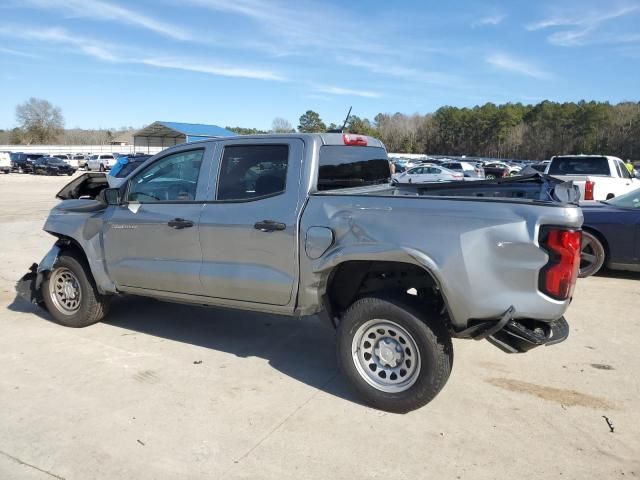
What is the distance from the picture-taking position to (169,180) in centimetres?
495

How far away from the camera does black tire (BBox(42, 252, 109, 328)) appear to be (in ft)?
17.9

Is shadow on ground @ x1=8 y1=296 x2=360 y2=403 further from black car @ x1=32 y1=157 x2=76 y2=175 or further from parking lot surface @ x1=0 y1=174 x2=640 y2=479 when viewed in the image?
black car @ x1=32 y1=157 x2=76 y2=175

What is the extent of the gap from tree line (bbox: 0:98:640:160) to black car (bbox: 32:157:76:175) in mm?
30806

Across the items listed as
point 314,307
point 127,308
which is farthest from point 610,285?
point 127,308

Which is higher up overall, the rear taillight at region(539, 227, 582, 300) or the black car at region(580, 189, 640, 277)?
the rear taillight at region(539, 227, 582, 300)

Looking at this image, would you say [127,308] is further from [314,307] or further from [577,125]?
[577,125]

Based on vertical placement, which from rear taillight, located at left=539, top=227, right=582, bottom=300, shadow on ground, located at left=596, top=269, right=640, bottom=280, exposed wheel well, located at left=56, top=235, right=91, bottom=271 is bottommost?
shadow on ground, located at left=596, top=269, right=640, bottom=280

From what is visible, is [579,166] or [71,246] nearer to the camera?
[71,246]

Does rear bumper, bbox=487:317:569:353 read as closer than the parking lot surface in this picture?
No

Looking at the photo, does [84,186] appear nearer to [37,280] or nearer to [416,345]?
[37,280]

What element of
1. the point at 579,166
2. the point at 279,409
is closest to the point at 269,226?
the point at 279,409

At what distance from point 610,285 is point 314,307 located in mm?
5391

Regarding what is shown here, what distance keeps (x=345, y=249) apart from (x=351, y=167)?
1143mm

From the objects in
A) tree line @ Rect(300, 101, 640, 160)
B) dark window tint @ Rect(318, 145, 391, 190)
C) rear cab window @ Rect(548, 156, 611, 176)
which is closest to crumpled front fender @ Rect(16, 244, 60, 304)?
dark window tint @ Rect(318, 145, 391, 190)
